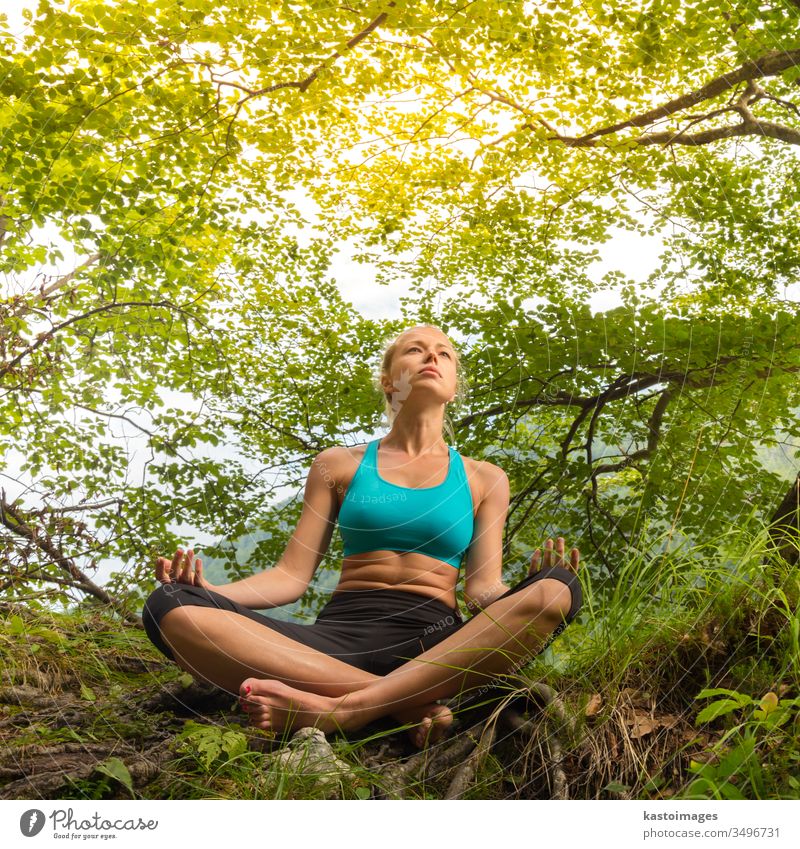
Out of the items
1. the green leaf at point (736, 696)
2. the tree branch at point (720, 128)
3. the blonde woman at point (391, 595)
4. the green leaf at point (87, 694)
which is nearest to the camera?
the green leaf at point (736, 696)

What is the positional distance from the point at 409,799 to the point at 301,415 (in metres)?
0.68

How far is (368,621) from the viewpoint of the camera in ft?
4.00

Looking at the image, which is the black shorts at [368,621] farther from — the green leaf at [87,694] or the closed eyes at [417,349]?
the closed eyes at [417,349]

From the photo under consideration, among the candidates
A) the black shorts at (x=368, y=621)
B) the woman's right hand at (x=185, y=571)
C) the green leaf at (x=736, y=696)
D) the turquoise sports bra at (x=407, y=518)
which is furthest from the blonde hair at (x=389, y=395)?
the green leaf at (x=736, y=696)

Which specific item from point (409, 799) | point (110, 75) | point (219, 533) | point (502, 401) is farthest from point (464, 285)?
point (409, 799)

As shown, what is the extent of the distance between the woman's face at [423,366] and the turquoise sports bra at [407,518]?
0.17 m

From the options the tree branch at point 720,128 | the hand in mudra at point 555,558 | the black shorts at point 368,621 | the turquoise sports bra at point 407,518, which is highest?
the tree branch at point 720,128

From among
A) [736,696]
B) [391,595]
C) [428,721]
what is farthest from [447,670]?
[736,696]

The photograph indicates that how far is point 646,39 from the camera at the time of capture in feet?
4.94

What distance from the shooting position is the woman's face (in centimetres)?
132

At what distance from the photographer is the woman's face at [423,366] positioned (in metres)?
1.32

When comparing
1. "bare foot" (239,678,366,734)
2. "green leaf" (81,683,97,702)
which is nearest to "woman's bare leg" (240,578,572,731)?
"bare foot" (239,678,366,734)

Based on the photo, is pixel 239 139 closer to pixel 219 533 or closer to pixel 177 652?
pixel 219 533
